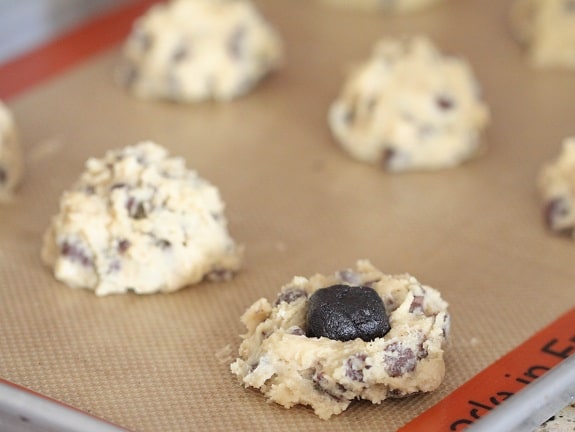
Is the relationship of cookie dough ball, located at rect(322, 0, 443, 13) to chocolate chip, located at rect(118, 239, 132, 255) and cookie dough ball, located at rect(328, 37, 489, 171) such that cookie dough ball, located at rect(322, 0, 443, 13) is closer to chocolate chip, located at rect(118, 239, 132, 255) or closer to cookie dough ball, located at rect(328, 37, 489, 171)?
cookie dough ball, located at rect(328, 37, 489, 171)

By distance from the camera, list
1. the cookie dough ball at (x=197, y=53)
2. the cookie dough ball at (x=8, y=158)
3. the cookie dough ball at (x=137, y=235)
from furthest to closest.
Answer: the cookie dough ball at (x=197, y=53) < the cookie dough ball at (x=8, y=158) < the cookie dough ball at (x=137, y=235)

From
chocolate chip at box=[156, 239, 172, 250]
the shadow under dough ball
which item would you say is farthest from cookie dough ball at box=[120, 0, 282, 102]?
the shadow under dough ball

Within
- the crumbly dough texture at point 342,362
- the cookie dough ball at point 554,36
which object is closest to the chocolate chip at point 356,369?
the crumbly dough texture at point 342,362

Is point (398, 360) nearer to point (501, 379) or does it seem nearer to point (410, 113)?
point (501, 379)

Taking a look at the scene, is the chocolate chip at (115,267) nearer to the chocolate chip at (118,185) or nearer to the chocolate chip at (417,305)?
the chocolate chip at (118,185)

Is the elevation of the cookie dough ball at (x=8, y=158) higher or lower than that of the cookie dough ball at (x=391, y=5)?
lower

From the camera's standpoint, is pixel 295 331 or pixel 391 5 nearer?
pixel 295 331

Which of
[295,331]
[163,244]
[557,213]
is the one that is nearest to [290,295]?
[295,331]
